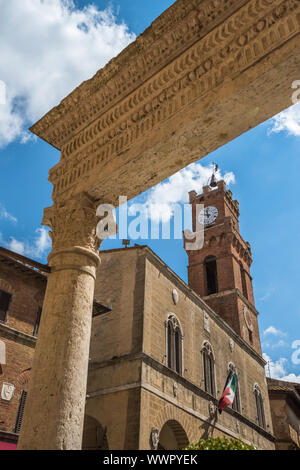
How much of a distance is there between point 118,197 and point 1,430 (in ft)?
29.3

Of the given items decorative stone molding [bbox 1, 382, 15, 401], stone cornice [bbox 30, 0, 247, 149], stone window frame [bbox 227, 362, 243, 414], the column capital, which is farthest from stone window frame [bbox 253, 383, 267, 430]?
stone cornice [bbox 30, 0, 247, 149]

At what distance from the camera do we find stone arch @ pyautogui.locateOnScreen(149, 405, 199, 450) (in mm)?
12172

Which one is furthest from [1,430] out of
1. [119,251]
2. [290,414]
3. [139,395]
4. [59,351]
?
[290,414]

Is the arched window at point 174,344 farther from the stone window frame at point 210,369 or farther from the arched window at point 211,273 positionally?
the arched window at point 211,273

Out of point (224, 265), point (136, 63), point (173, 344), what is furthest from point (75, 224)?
point (224, 265)

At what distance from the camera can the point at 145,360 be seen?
488 inches

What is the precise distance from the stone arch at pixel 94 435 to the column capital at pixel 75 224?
357 inches

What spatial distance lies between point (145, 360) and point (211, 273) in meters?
13.9

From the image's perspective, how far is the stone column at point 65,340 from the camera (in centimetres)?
316

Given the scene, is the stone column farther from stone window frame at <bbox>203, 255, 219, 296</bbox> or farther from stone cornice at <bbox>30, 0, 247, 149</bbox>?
stone window frame at <bbox>203, 255, 219, 296</bbox>

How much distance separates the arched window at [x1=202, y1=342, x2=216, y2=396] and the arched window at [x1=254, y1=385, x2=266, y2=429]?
187 inches

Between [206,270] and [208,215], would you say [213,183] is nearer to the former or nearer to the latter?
[208,215]
